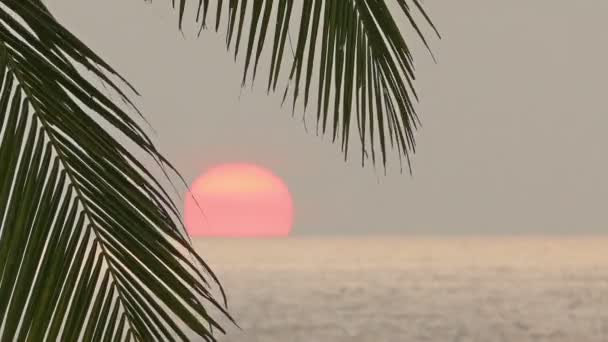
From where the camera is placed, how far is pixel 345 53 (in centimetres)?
137

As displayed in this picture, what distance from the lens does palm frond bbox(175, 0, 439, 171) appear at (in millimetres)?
1312

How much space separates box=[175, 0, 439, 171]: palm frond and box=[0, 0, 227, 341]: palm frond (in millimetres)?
308

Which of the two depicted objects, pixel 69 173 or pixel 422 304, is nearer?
pixel 69 173

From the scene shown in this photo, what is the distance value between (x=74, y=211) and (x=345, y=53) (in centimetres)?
46

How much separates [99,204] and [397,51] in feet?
1.60

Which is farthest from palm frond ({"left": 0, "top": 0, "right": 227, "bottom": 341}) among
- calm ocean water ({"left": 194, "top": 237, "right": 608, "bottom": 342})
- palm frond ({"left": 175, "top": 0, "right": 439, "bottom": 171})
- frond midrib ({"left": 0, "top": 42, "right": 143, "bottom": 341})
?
calm ocean water ({"left": 194, "top": 237, "right": 608, "bottom": 342})

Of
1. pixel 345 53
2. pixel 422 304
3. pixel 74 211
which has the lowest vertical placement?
pixel 74 211

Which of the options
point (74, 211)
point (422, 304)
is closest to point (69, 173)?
point (74, 211)

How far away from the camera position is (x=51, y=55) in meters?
1.02

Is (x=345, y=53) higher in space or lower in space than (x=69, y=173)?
higher

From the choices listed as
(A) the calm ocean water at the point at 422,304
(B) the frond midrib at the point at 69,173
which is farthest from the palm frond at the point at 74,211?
(A) the calm ocean water at the point at 422,304

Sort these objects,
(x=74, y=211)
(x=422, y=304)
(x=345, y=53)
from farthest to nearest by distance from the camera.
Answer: (x=422, y=304) < (x=345, y=53) < (x=74, y=211)

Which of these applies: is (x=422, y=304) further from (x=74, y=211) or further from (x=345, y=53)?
(x=74, y=211)

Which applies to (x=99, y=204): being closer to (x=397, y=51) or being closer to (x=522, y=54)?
(x=397, y=51)
